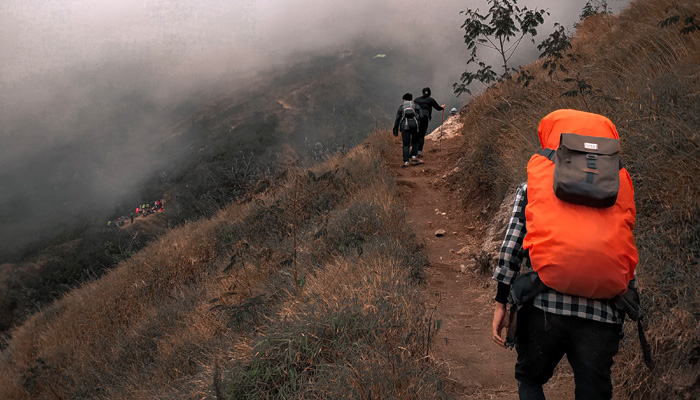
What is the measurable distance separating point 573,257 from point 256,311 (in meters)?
2.94

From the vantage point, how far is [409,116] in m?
9.07

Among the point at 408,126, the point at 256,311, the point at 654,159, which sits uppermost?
the point at 654,159

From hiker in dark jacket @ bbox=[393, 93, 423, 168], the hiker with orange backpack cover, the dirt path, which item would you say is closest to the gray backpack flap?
the hiker with orange backpack cover

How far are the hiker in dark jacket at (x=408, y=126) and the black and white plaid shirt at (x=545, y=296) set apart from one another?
7350 millimetres

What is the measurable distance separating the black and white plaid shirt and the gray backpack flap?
0.24 metres

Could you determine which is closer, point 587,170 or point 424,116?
point 587,170

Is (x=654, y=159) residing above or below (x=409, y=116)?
above

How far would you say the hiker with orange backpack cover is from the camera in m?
1.52

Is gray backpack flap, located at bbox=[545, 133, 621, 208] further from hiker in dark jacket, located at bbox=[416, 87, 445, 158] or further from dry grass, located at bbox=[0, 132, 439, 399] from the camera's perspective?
hiker in dark jacket, located at bbox=[416, 87, 445, 158]

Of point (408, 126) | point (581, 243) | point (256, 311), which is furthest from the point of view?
point (408, 126)

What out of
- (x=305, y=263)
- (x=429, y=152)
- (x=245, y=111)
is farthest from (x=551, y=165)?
(x=245, y=111)

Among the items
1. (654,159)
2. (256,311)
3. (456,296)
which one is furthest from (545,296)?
(456,296)

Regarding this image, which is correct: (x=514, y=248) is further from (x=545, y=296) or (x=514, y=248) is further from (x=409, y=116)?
(x=409, y=116)

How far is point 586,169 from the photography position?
5.03 feet
